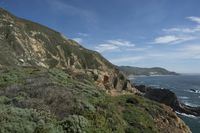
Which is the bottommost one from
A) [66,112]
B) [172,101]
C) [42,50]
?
[172,101]

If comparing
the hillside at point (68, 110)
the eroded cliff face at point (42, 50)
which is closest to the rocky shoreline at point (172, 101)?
the eroded cliff face at point (42, 50)

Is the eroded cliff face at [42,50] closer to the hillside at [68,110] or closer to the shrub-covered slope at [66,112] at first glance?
the hillside at [68,110]

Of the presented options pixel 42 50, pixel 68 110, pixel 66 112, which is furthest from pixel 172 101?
pixel 66 112

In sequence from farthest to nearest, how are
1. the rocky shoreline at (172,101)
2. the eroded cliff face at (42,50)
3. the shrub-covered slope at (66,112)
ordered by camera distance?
1. the eroded cliff face at (42,50)
2. the rocky shoreline at (172,101)
3. the shrub-covered slope at (66,112)

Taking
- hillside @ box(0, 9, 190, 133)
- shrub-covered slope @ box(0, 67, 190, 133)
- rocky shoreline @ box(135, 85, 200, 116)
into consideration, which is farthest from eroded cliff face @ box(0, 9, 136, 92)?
shrub-covered slope @ box(0, 67, 190, 133)

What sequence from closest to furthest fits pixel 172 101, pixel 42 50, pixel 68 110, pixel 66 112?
pixel 66 112 < pixel 68 110 < pixel 172 101 < pixel 42 50

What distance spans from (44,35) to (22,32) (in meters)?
11.9

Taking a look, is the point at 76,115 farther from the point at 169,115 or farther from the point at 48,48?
the point at 48,48

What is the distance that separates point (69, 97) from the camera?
14.2 meters

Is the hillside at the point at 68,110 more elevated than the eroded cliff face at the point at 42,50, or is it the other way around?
the eroded cliff face at the point at 42,50

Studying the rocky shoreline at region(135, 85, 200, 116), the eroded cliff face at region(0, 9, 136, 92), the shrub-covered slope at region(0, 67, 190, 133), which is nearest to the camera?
the shrub-covered slope at region(0, 67, 190, 133)

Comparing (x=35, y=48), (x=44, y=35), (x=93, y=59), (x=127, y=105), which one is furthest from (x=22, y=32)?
(x=127, y=105)

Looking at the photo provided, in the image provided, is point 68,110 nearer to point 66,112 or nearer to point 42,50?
point 66,112

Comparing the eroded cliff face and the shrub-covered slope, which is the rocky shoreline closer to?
the eroded cliff face
